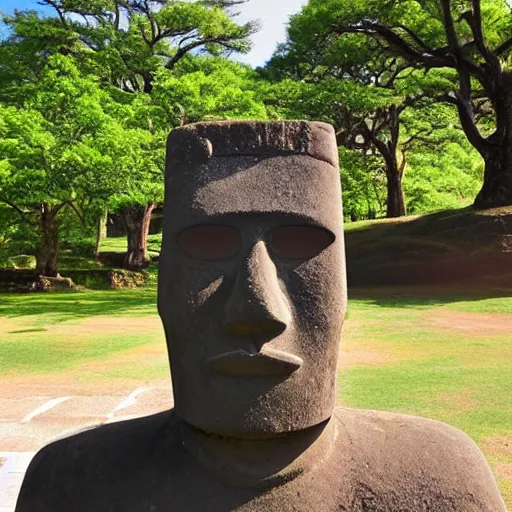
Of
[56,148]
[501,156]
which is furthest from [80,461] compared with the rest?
[501,156]

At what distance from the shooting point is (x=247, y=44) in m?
26.0

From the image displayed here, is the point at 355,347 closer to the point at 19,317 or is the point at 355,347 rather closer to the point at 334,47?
the point at 19,317

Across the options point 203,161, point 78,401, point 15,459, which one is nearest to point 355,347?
point 78,401

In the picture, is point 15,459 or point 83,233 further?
point 83,233

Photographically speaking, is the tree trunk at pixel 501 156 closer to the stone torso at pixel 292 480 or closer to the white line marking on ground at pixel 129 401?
the white line marking on ground at pixel 129 401

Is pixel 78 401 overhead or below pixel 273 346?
below

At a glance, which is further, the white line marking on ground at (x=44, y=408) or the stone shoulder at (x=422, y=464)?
the white line marking on ground at (x=44, y=408)

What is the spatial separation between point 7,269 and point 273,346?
67.2 feet

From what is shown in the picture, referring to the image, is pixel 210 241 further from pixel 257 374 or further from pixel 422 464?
pixel 422 464

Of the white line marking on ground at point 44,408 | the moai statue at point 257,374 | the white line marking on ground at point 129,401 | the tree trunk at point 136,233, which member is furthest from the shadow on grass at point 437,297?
the moai statue at point 257,374

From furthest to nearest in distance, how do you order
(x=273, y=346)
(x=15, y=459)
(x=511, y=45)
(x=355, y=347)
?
1. (x=511, y=45)
2. (x=355, y=347)
3. (x=15, y=459)
4. (x=273, y=346)

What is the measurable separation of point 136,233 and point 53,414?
16523mm

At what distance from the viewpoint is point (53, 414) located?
253 inches

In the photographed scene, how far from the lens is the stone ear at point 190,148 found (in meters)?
2.48
